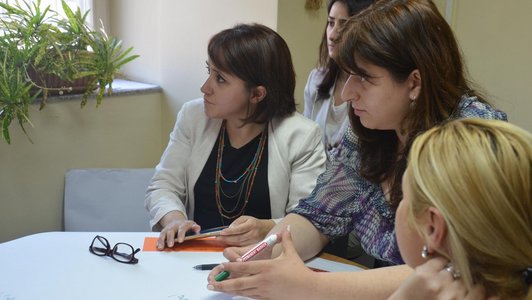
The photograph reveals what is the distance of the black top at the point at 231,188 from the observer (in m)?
1.81

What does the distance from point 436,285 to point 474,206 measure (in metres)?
0.16

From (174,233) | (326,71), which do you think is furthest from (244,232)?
(326,71)

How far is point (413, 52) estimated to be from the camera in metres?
1.24

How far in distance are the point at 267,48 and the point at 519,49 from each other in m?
1.52

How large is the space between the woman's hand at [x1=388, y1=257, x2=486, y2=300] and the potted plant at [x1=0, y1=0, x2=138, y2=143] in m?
1.61

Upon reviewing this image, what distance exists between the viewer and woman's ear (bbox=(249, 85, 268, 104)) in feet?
6.07

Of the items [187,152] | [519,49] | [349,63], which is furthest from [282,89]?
[519,49]

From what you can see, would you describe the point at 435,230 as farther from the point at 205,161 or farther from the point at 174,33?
the point at 174,33

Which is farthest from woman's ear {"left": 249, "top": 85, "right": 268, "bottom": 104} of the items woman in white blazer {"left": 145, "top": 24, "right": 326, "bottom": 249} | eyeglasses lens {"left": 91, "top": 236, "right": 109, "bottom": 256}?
eyeglasses lens {"left": 91, "top": 236, "right": 109, "bottom": 256}

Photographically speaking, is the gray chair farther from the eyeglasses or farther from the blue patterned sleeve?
the blue patterned sleeve

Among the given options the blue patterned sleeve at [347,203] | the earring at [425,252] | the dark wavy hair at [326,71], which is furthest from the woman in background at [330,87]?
the earring at [425,252]

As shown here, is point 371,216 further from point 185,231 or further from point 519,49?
point 519,49

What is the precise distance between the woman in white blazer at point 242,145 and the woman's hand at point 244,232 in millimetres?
250

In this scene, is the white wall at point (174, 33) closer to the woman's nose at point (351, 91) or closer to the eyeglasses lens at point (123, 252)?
the woman's nose at point (351, 91)
